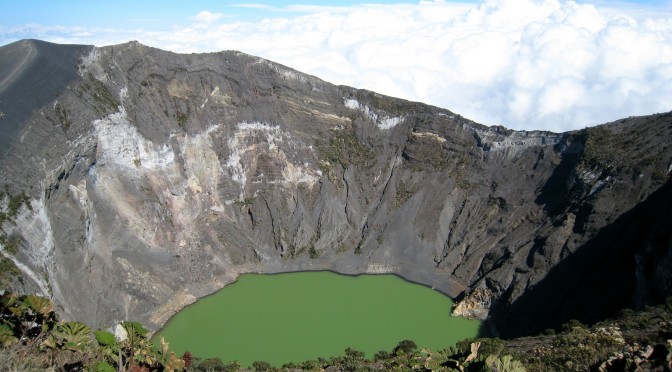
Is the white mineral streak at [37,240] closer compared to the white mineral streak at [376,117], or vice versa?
the white mineral streak at [37,240]

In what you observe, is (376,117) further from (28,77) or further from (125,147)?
(28,77)

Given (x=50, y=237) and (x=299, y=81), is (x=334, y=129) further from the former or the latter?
(x=50, y=237)

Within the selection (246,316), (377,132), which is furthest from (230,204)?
(377,132)

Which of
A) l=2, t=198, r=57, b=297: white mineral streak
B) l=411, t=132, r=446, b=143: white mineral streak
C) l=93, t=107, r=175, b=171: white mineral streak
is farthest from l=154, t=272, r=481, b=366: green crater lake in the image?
l=411, t=132, r=446, b=143: white mineral streak

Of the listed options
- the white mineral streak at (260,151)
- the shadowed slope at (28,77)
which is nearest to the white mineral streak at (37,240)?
the shadowed slope at (28,77)

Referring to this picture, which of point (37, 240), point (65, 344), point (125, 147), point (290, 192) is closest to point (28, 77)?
point (125, 147)

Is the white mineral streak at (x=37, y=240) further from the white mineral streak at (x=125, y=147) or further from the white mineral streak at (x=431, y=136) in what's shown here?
the white mineral streak at (x=431, y=136)
